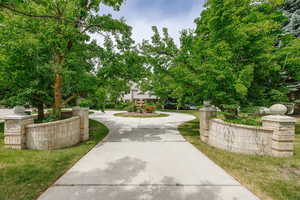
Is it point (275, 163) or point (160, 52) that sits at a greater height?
point (160, 52)

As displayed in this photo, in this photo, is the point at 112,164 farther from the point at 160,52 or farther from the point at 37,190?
the point at 160,52

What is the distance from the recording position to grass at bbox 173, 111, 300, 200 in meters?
2.99

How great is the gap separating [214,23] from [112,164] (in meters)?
6.81

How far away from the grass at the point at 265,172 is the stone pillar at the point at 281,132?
270 millimetres

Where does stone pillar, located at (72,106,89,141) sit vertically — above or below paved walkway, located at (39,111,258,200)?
above

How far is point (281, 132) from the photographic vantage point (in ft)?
15.1

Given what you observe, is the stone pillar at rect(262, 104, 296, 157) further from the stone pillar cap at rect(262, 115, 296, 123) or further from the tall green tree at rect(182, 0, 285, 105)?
the tall green tree at rect(182, 0, 285, 105)

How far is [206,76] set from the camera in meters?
5.99

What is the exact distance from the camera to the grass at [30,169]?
289cm

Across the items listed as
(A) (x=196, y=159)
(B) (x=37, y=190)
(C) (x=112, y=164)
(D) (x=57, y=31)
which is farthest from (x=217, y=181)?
(D) (x=57, y=31)

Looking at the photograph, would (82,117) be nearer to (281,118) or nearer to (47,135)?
(47,135)

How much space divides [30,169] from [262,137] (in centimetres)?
724

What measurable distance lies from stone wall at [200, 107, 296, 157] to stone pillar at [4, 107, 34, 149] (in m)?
7.44

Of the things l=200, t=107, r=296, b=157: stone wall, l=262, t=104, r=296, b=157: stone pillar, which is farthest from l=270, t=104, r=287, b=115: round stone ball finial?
l=200, t=107, r=296, b=157: stone wall
